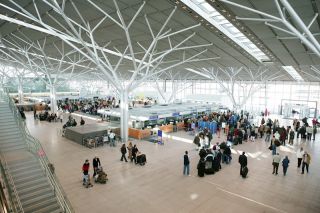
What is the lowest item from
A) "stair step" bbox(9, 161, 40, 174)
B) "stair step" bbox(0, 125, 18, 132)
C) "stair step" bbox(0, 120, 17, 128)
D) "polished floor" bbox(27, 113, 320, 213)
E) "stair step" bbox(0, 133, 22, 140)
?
"polished floor" bbox(27, 113, 320, 213)

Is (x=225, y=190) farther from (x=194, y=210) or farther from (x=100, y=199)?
(x=100, y=199)

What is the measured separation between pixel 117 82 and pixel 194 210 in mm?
11906

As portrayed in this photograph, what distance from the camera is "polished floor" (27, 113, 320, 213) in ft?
30.7

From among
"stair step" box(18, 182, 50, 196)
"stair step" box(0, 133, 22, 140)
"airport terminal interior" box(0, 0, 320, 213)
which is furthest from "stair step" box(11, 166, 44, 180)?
"stair step" box(0, 133, 22, 140)

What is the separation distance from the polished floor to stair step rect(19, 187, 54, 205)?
102cm

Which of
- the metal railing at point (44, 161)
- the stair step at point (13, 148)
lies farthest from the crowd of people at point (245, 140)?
the stair step at point (13, 148)

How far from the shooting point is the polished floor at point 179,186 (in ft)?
30.7

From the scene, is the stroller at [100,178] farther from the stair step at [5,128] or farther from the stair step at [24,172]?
the stair step at [5,128]

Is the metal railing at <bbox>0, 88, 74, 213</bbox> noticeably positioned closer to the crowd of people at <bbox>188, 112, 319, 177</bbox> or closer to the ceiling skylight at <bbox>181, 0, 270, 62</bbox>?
the crowd of people at <bbox>188, 112, 319, 177</bbox>

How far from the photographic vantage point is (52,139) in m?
19.8

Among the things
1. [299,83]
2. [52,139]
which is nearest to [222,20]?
[52,139]

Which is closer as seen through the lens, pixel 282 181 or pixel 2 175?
pixel 2 175

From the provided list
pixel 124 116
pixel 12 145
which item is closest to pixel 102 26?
pixel 124 116

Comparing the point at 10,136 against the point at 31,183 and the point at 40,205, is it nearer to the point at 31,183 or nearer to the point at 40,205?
the point at 31,183
